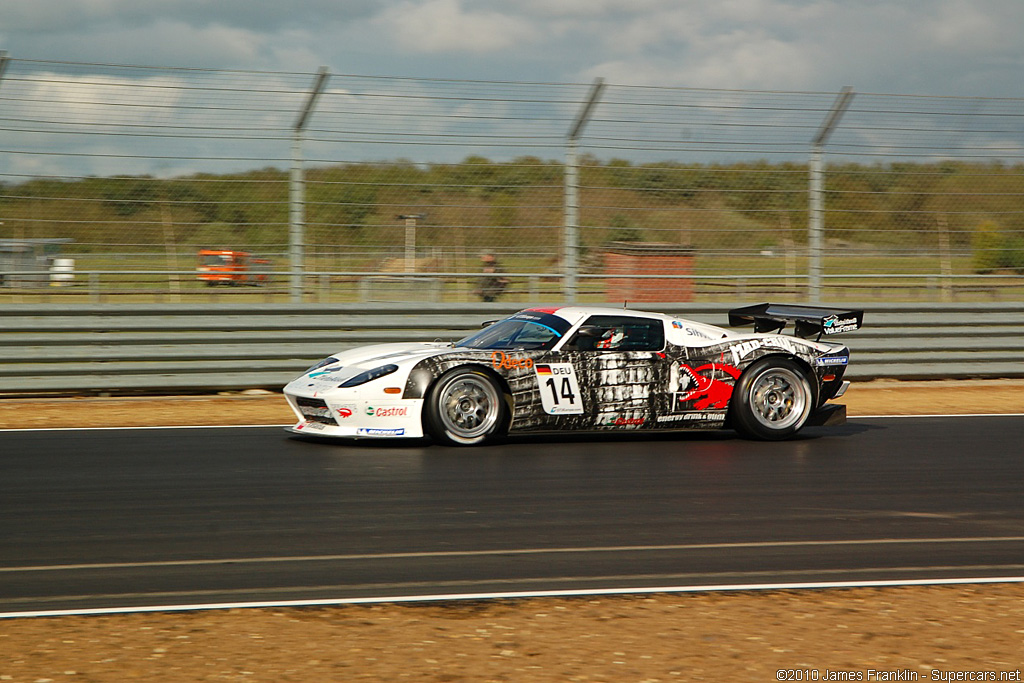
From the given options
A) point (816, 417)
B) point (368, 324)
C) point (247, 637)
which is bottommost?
point (247, 637)

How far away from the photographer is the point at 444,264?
12805mm

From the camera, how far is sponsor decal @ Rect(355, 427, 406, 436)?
8531 mm

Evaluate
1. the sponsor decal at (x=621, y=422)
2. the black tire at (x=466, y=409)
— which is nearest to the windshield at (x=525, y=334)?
the black tire at (x=466, y=409)

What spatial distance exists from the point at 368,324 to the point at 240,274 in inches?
58.8

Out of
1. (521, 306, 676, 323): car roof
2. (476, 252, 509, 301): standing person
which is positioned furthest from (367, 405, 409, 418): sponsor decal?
(476, 252, 509, 301): standing person

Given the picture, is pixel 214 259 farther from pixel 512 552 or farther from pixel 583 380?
pixel 512 552

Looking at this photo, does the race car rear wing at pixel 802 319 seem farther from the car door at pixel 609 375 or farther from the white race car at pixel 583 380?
the car door at pixel 609 375

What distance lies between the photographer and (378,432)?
8547 millimetres

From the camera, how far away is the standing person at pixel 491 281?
1300 centimetres

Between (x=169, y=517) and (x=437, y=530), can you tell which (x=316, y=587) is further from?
(x=169, y=517)

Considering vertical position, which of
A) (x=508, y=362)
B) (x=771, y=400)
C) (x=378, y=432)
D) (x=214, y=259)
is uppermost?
(x=214, y=259)

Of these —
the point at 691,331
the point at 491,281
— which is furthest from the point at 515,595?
the point at 491,281

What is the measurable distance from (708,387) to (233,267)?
570cm

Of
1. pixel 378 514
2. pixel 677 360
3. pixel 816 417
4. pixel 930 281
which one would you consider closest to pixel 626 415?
pixel 677 360
